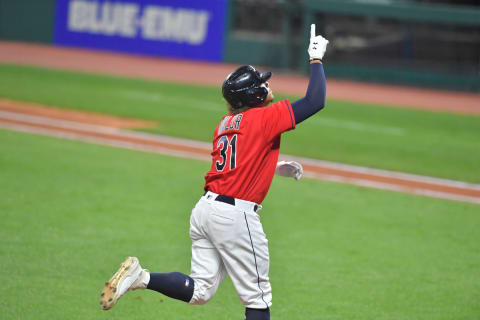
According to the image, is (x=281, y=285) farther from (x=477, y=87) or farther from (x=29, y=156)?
(x=477, y=87)

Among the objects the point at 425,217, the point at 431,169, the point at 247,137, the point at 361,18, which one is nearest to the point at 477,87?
the point at 361,18

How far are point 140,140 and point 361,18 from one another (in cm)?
1462

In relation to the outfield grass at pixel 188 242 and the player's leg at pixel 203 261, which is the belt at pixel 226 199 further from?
the outfield grass at pixel 188 242

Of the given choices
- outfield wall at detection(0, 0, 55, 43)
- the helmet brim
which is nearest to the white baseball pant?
the helmet brim

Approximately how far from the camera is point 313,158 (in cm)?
1155

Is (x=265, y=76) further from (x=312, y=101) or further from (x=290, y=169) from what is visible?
(x=290, y=169)

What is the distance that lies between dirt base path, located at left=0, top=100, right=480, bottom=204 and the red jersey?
19.5ft

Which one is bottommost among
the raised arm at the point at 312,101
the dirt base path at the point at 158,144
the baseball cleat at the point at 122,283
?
the dirt base path at the point at 158,144

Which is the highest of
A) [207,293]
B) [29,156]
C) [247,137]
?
[247,137]

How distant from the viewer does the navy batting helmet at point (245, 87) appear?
13.7ft

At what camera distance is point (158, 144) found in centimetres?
1180

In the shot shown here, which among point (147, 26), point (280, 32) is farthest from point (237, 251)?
point (147, 26)

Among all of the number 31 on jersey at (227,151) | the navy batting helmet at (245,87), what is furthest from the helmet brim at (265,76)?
the number 31 on jersey at (227,151)

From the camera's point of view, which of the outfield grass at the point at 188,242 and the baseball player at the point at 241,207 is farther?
the outfield grass at the point at 188,242
